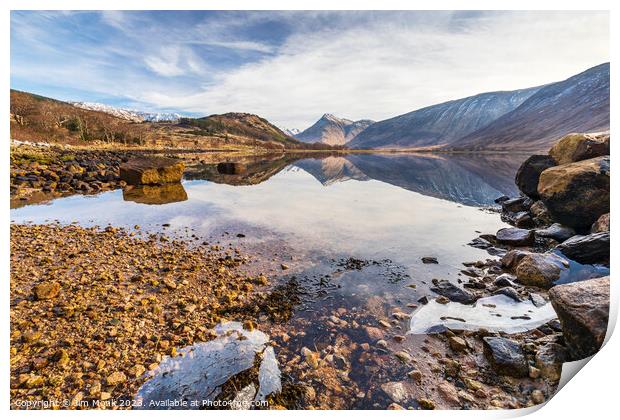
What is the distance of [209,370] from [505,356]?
4.66 meters

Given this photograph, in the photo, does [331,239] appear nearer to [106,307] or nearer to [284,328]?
[284,328]

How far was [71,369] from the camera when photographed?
13.2 ft

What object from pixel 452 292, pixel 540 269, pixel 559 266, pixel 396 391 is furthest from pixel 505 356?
pixel 559 266

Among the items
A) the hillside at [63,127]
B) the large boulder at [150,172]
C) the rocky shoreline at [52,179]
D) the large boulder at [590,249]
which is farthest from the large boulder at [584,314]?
the hillside at [63,127]

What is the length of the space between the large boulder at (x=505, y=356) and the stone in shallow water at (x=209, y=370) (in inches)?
137

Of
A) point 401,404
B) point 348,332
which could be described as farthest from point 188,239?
point 401,404

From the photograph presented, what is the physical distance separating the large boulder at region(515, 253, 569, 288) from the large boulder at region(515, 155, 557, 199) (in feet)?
36.2

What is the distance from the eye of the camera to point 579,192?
10031 millimetres

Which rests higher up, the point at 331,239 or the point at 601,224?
the point at 601,224

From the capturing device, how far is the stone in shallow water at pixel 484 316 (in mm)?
5613

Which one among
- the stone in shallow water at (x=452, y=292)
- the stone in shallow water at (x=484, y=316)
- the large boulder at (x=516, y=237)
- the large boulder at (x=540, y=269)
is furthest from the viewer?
the large boulder at (x=516, y=237)

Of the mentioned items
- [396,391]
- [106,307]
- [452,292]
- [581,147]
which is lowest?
[396,391]

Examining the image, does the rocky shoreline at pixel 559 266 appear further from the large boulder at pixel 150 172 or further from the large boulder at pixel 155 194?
the large boulder at pixel 150 172
